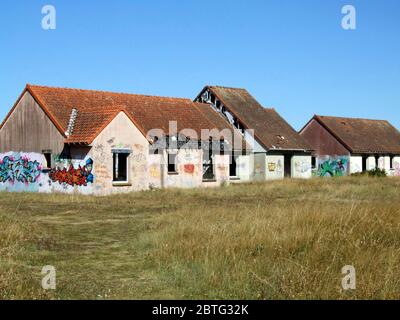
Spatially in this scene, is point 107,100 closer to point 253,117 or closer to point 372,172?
point 253,117

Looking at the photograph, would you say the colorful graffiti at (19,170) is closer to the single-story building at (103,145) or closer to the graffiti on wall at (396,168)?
the single-story building at (103,145)

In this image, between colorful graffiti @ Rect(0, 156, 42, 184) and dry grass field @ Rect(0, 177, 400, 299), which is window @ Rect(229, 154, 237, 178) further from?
dry grass field @ Rect(0, 177, 400, 299)

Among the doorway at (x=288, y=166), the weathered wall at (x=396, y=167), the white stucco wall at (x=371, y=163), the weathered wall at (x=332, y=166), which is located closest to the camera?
the doorway at (x=288, y=166)

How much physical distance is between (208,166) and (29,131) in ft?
33.0

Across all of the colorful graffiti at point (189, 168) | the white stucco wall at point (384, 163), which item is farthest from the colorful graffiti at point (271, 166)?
the white stucco wall at point (384, 163)

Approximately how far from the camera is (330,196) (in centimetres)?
2205

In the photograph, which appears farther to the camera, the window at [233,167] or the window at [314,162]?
the window at [314,162]

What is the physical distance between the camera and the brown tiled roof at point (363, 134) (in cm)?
4519

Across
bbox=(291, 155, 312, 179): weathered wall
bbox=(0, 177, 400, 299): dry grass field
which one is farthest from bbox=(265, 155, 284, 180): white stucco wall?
bbox=(0, 177, 400, 299): dry grass field

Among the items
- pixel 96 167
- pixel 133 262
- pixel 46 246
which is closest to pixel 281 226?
pixel 133 262

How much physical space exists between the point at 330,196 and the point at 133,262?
14.9 metres

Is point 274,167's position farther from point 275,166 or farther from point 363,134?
point 363,134

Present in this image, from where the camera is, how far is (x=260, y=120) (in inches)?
1515

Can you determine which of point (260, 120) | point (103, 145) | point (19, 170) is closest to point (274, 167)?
point (260, 120)
